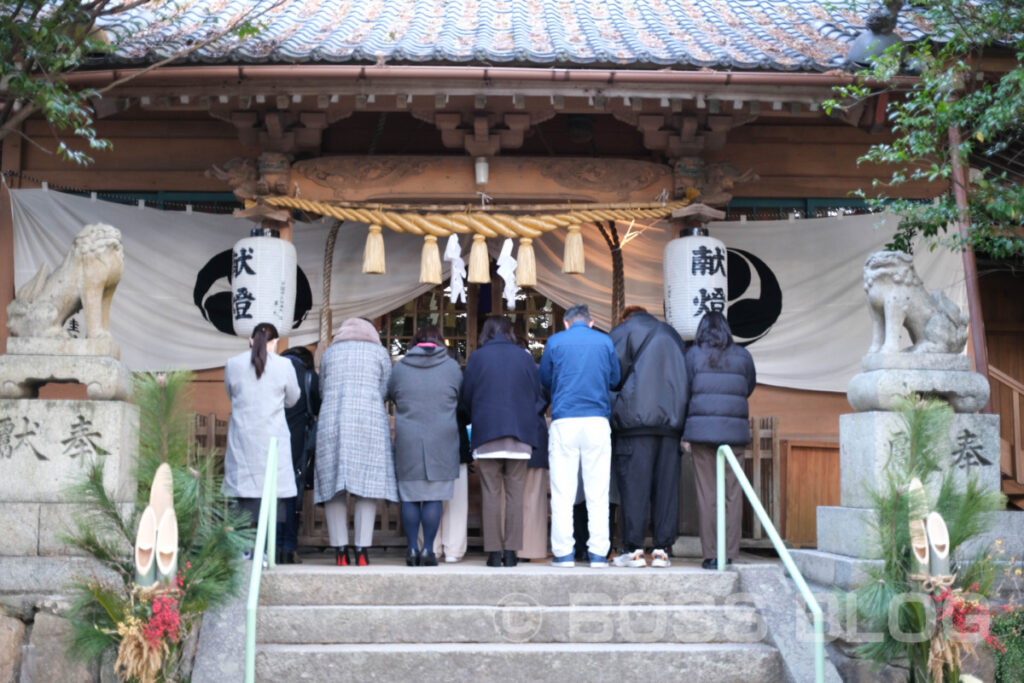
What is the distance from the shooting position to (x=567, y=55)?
28.8 feet

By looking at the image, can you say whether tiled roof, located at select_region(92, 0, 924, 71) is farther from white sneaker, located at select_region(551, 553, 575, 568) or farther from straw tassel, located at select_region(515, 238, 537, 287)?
white sneaker, located at select_region(551, 553, 575, 568)

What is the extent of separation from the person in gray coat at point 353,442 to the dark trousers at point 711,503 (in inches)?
85.4

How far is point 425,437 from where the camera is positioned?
757 cm

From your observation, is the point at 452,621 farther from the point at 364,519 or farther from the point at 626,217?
the point at 626,217

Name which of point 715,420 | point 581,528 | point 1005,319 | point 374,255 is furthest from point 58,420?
point 1005,319

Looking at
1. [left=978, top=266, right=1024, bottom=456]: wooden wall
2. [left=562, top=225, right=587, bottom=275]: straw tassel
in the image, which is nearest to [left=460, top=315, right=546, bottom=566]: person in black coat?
[left=562, top=225, right=587, bottom=275]: straw tassel

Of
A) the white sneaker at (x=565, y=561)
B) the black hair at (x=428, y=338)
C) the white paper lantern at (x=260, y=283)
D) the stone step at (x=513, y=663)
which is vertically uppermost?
the white paper lantern at (x=260, y=283)

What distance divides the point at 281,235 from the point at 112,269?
9.27ft

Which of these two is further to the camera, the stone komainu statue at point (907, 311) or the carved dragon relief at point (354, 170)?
the carved dragon relief at point (354, 170)

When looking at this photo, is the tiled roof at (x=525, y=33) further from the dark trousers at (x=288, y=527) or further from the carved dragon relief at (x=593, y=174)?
the dark trousers at (x=288, y=527)

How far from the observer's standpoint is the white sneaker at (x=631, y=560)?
7.42 m

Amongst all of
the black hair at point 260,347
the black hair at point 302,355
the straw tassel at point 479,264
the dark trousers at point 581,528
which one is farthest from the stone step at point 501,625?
the straw tassel at point 479,264

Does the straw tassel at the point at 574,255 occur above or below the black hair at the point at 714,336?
above

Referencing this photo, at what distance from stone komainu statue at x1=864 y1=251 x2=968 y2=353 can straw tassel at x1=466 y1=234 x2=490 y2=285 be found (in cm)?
337
